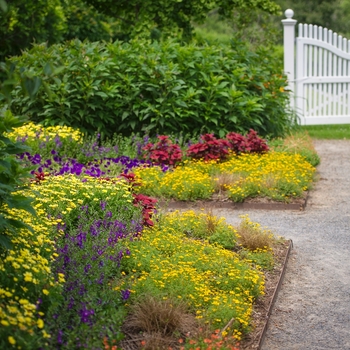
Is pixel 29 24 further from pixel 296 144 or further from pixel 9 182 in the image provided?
A: pixel 9 182

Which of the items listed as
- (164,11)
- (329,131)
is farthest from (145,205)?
(164,11)

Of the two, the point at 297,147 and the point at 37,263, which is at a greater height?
the point at 37,263

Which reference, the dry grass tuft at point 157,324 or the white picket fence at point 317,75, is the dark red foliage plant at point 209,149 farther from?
the white picket fence at point 317,75

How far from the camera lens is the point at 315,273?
19.3 ft

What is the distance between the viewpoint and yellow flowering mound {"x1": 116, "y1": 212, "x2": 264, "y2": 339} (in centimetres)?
455

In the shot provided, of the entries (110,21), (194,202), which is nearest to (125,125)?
(194,202)

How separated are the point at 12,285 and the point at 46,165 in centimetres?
455

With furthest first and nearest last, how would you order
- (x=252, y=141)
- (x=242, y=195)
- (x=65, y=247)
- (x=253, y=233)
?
(x=252, y=141) → (x=242, y=195) → (x=253, y=233) → (x=65, y=247)

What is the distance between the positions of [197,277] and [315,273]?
138cm

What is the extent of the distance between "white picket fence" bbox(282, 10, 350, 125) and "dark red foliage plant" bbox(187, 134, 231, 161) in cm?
526

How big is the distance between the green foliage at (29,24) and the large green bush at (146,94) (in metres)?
4.05

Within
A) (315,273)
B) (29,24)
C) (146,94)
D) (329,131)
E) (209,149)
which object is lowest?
(315,273)

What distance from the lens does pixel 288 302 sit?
5.26m

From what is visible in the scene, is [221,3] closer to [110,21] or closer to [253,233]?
[110,21]
